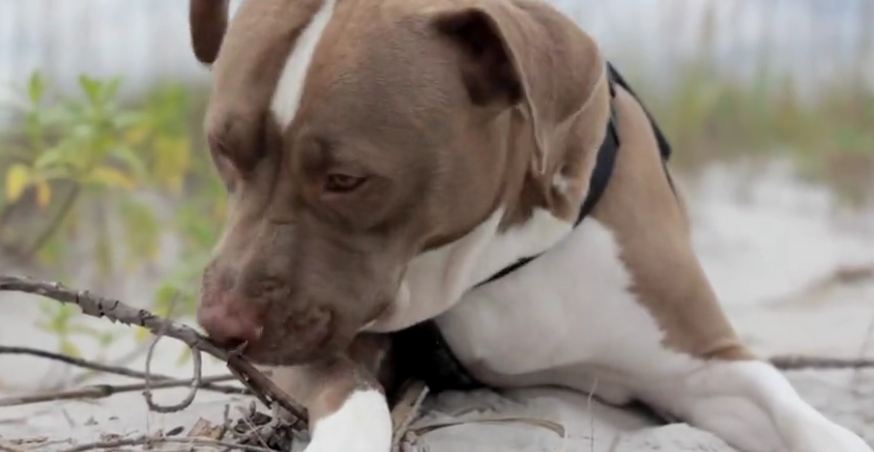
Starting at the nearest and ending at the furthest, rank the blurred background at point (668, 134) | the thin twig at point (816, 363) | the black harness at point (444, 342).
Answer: the black harness at point (444, 342), the thin twig at point (816, 363), the blurred background at point (668, 134)

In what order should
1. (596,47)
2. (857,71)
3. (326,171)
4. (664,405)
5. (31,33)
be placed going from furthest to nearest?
(857,71)
(31,33)
(664,405)
(596,47)
(326,171)

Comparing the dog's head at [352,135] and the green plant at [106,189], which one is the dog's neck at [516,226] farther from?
the green plant at [106,189]

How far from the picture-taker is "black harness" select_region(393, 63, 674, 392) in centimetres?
199

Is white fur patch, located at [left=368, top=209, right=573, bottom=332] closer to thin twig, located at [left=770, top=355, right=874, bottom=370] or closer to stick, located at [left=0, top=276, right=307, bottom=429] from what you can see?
stick, located at [left=0, top=276, right=307, bottom=429]

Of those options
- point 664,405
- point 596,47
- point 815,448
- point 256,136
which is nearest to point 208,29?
point 256,136

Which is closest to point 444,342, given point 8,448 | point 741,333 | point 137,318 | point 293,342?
point 293,342

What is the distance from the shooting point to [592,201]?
199cm

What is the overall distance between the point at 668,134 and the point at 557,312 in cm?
278

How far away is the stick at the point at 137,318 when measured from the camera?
1670 millimetres

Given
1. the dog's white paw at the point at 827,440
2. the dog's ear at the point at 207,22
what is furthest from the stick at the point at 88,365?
the dog's white paw at the point at 827,440


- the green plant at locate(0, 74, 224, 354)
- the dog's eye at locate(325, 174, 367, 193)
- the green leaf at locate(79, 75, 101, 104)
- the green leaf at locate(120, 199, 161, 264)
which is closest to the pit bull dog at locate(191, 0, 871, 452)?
the dog's eye at locate(325, 174, 367, 193)

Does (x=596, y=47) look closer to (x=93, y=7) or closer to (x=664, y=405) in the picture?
(x=664, y=405)

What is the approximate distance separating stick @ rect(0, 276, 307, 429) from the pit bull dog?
0.03m

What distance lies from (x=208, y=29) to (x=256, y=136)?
39 cm
